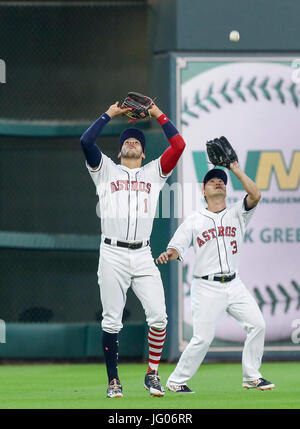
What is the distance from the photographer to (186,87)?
32.4ft

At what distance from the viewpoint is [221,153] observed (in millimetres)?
6773

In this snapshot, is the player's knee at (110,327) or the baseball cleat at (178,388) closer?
the player's knee at (110,327)

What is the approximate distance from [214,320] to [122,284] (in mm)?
752

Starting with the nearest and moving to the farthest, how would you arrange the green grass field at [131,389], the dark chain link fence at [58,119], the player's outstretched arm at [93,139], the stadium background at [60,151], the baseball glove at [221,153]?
the green grass field at [131,389], the player's outstretched arm at [93,139], the baseball glove at [221,153], the stadium background at [60,151], the dark chain link fence at [58,119]

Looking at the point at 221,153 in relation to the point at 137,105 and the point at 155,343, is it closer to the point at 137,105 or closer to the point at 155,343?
the point at 137,105

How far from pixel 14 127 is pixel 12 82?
761 millimetres

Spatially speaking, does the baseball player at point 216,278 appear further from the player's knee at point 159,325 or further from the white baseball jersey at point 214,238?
the player's knee at point 159,325

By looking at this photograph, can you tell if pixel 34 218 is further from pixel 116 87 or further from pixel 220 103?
pixel 220 103

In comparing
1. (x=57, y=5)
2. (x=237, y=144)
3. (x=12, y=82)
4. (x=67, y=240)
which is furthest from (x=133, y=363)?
(x=57, y=5)

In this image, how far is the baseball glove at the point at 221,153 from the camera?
6.74 m

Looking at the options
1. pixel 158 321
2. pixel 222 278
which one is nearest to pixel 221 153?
pixel 222 278

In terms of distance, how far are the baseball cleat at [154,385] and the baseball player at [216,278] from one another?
0.77 feet

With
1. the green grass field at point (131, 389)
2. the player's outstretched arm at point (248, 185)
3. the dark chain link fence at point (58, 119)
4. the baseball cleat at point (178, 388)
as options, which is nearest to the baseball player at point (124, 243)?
the baseball cleat at point (178, 388)

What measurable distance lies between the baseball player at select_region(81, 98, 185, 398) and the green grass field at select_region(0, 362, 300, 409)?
1.11 ft
